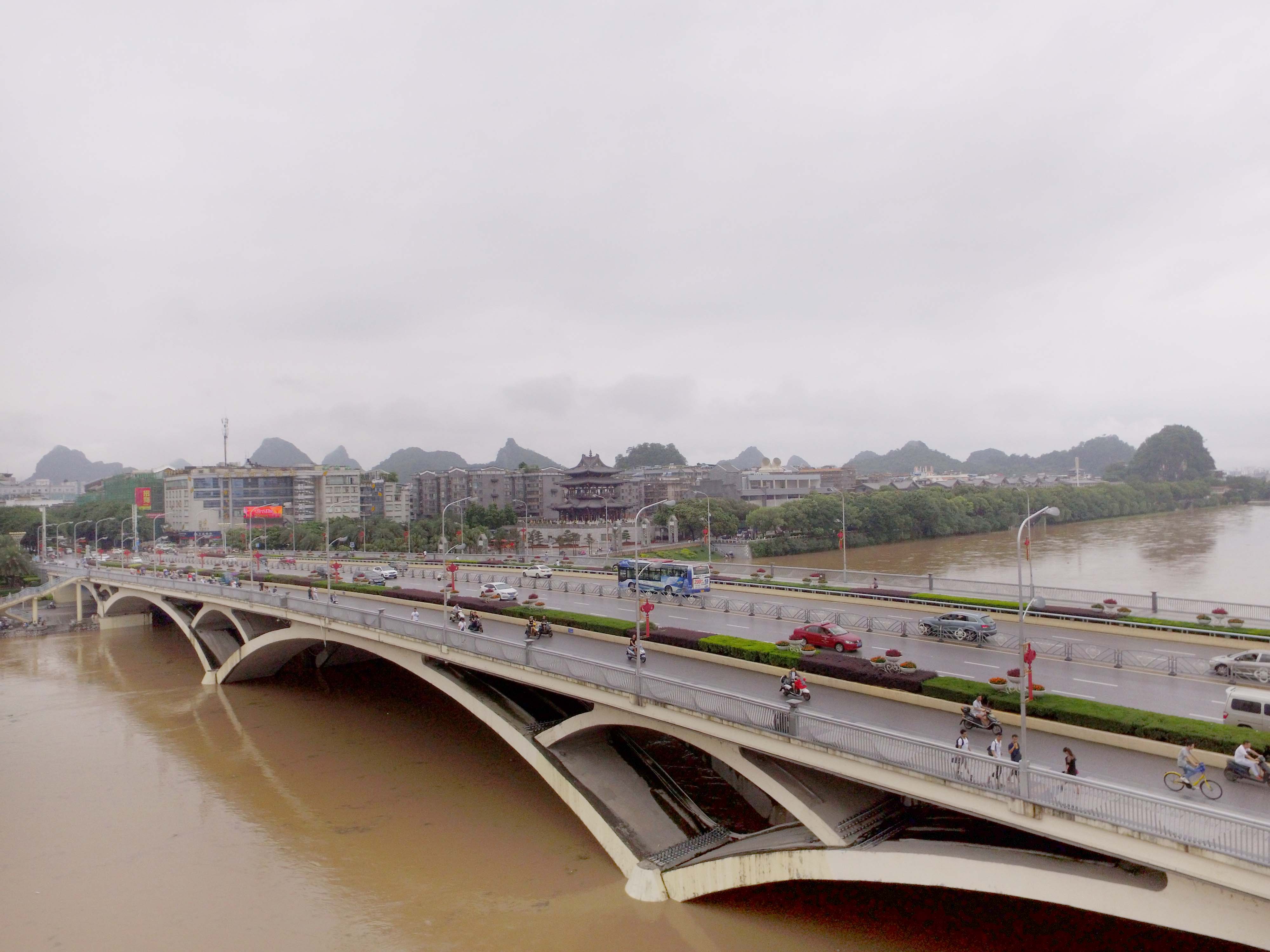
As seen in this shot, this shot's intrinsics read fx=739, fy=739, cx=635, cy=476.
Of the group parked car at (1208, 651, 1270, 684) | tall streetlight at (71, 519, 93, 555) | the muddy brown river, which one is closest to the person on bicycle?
the muddy brown river

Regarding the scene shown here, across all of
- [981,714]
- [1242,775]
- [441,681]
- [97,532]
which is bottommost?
[441,681]

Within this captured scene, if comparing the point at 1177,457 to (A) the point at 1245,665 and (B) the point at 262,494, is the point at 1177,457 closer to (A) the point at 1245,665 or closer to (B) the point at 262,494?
(A) the point at 1245,665

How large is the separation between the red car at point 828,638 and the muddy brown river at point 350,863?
7.23m

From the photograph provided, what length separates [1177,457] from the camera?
5901 inches

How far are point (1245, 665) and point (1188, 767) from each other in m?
9.54

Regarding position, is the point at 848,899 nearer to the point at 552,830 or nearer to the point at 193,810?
the point at 552,830

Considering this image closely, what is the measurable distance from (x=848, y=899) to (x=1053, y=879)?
6380mm

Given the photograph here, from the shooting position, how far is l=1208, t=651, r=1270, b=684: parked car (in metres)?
18.2

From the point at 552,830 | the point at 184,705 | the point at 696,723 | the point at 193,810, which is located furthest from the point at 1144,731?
the point at 184,705

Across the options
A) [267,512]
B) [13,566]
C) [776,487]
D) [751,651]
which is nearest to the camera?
[751,651]

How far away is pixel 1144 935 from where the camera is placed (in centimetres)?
1395

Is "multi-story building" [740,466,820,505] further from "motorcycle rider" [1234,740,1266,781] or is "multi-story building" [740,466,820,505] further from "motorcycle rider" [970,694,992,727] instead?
"motorcycle rider" [1234,740,1266,781]

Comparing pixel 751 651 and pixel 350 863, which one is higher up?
pixel 751 651

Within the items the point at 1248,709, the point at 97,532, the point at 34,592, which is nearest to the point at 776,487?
the point at 34,592
